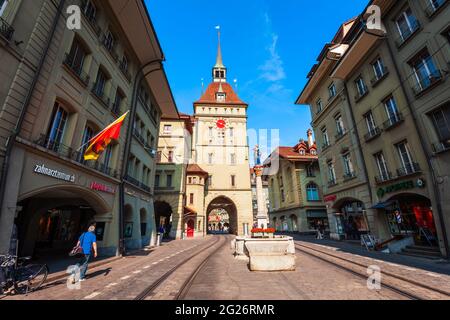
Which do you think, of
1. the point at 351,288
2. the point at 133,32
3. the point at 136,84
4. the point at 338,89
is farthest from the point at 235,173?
the point at 351,288

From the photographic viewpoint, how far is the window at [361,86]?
52.9 ft

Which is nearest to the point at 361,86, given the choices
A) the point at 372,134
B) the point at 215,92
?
the point at 372,134

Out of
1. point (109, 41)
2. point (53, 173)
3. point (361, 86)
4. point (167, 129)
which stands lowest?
point (53, 173)

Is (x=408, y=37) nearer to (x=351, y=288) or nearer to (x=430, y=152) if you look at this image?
(x=430, y=152)

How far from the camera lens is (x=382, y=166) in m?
14.7

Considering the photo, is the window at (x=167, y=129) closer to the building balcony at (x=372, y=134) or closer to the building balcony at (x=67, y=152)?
the building balcony at (x=67, y=152)

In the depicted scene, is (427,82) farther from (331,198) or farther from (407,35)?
(331,198)

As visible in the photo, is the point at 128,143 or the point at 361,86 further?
the point at 361,86

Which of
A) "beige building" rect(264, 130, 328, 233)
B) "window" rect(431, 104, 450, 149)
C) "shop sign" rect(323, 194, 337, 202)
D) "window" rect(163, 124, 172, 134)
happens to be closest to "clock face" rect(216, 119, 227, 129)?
"window" rect(163, 124, 172, 134)

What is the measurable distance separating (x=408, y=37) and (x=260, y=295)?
1582 centimetres

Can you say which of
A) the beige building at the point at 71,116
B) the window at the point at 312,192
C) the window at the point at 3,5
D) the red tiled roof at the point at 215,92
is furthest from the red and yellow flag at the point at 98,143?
the red tiled roof at the point at 215,92

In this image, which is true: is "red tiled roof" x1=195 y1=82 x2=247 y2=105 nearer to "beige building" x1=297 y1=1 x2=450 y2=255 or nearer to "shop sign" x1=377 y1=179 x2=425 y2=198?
"beige building" x1=297 y1=1 x2=450 y2=255

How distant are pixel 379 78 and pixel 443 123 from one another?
5320 mm

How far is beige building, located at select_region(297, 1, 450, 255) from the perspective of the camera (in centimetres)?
1052
